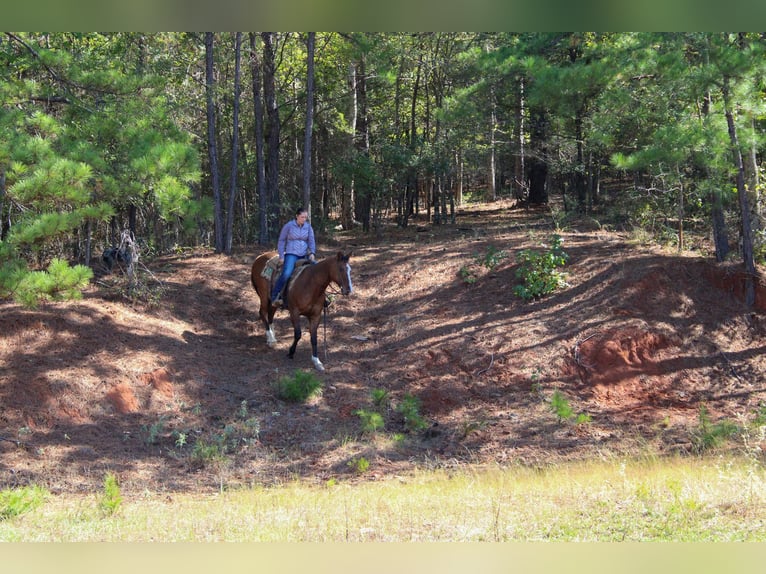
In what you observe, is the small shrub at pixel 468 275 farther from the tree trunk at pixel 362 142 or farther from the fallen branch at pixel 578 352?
the tree trunk at pixel 362 142

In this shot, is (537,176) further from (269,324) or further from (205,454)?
(205,454)

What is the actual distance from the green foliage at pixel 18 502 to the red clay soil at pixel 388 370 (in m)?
1.21

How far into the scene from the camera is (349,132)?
24328 millimetres

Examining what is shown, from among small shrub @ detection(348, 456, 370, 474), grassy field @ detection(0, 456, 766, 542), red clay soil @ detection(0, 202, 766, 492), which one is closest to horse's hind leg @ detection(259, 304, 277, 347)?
red clay soil @ detection(0, 202, 766, 492)

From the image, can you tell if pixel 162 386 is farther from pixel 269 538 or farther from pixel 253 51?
pixel 253 51

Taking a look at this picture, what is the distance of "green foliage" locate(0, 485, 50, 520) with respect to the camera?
6.84 metres

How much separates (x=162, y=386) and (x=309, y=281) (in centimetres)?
324

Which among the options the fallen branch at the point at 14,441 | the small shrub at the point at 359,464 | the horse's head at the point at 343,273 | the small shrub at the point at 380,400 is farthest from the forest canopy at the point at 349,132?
the small shrub at the point at 359,464

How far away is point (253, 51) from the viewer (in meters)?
20.7

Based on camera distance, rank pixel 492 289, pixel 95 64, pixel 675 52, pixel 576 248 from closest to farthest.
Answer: pixel 95 64 → pixel 675 52 → pixel 492 289 → pixel 576 248

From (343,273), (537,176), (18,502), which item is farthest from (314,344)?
(537,176)

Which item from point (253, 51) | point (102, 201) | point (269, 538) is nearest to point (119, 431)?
point (102, 201)

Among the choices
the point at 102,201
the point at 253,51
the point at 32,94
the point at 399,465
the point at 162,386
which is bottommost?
the point at 399,465

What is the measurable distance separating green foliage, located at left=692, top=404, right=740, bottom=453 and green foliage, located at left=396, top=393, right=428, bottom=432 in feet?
13.9
